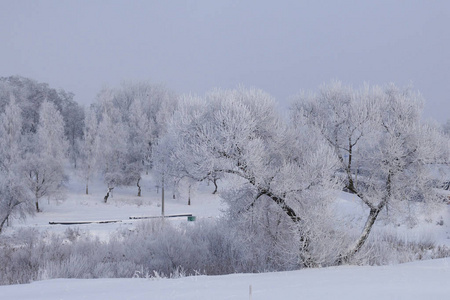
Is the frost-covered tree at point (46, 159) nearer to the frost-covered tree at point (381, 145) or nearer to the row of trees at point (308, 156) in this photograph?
the row of trees at point (308, 156)

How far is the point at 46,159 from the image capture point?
117 ft

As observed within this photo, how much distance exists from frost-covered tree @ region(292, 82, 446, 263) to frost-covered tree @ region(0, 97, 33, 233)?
19883mm

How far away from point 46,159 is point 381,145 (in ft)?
101

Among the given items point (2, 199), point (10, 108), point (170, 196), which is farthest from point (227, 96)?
point (10, 108)

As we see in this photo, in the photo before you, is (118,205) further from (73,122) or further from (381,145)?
(381,145)

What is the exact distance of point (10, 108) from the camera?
142 ft

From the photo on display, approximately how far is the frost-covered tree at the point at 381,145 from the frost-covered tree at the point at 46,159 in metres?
27.1

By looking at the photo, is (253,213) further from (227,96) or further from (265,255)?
(227,96)

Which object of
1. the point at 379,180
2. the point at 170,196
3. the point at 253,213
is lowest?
the point at 170,196

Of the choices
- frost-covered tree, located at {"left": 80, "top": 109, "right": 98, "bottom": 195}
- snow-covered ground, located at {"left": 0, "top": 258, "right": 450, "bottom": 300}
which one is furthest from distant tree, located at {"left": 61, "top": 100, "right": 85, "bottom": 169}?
snow-covered ground, located at {"left": 0, "top": 258, "right": 450, "bottom": 300}

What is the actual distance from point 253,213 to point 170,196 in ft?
106

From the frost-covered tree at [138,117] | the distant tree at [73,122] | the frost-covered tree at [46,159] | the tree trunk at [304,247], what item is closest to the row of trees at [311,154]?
the tree trunk at [304,247]

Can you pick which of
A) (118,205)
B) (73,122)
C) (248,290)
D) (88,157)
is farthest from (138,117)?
(248,290)

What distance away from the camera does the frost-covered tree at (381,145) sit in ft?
41.0
